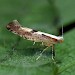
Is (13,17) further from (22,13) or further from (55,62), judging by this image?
(55,62)

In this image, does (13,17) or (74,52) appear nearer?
(74,52)

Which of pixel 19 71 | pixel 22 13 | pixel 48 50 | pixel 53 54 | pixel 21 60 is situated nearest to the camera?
pixel 19 71

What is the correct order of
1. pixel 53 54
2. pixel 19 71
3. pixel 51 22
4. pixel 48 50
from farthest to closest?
pixel 51 22 → pixel 48 50 → pixel 53 54 → pixel 19 71

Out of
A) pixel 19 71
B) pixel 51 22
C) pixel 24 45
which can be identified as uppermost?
pixel 51 22

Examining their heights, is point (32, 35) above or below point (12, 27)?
below

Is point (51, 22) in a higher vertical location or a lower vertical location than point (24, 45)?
higher

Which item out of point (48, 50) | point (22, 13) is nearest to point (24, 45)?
point (48, 50)

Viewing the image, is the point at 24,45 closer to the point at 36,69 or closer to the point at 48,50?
the point at 48,50

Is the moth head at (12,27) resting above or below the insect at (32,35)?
above

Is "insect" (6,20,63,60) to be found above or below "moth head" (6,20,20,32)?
below
